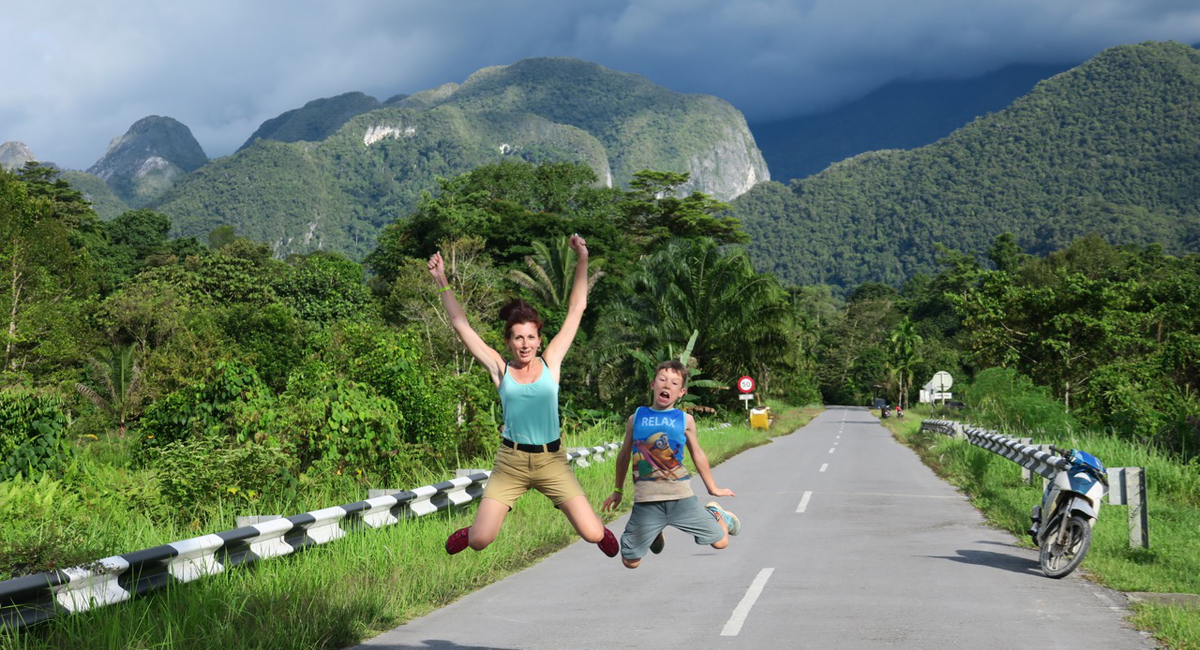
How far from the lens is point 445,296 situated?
6.34 m

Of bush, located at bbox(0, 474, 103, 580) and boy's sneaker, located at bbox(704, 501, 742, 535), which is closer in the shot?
bush, located at bbox(0, 474, 103, 580)

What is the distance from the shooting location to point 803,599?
8406 millimetres

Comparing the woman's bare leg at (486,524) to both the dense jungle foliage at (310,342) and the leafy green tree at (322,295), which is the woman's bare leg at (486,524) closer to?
the dense jungle foliage at (310,342)

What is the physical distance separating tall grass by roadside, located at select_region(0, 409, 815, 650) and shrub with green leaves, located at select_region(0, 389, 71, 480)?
10.6 ft

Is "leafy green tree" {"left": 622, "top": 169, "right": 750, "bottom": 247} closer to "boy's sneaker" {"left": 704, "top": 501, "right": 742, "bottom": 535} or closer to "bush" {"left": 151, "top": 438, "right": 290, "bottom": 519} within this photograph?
"bush" {"left": 151, "top": 438, "right": 290, "bottom": 519}

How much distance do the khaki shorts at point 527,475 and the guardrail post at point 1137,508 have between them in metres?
7.11

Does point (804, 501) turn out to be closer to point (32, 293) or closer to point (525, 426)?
point (525, 426)

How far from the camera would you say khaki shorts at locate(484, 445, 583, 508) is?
6.14 meters

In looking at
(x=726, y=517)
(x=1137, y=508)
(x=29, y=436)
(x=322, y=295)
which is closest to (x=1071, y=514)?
(x=1137, y=508)

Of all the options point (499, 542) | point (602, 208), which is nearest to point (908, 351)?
point (602, 208)

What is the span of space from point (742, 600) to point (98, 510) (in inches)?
241

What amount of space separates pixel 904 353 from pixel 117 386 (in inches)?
2861

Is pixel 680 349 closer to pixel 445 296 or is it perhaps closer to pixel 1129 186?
pixel 445 296

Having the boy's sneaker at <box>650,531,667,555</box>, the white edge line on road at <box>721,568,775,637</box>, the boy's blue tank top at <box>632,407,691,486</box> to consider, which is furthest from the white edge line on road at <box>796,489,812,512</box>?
the boy's blue tank top at <box>632,407,691,486</box>
